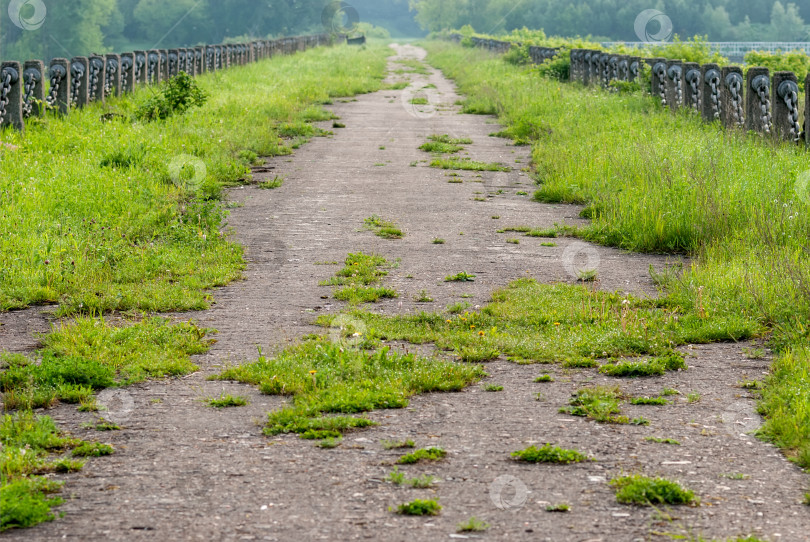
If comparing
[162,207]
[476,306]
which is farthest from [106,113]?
[476,306]

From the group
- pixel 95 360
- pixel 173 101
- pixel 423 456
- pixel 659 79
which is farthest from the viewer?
pixel 659 79

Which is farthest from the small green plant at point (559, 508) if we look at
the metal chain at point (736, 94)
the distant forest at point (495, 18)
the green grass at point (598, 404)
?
the distant forest at point (495, 18)

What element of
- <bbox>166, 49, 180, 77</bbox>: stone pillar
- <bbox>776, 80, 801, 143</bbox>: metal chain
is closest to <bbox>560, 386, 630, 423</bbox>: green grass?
<bbox>776, 80, 801, 143</bbox>: metal chain

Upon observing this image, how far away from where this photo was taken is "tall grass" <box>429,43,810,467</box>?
237 inches

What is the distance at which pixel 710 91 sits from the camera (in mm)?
14406

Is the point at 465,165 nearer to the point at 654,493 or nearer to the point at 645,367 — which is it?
the point at 645,367

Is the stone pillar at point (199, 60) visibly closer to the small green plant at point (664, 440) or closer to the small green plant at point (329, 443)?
the small green plant at point (329, 443)

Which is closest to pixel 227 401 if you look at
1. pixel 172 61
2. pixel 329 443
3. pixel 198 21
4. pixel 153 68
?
pixel 329 443

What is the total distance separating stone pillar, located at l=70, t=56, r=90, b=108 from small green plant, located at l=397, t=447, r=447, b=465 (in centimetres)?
1386

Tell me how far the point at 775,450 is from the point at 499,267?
3.77m

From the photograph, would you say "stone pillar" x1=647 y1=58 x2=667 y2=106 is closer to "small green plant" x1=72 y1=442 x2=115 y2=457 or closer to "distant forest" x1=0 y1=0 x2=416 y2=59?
"small green plant" x1=72 y1=442 x2=115 y2=457

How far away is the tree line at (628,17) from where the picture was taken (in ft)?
307

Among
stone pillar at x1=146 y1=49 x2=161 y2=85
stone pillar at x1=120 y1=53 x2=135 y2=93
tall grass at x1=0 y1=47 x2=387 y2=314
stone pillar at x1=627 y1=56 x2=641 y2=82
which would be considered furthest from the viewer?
stone pillar at x1=146 y1=49 x2=161 y2=85

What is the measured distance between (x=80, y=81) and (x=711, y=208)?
38.9 feet
